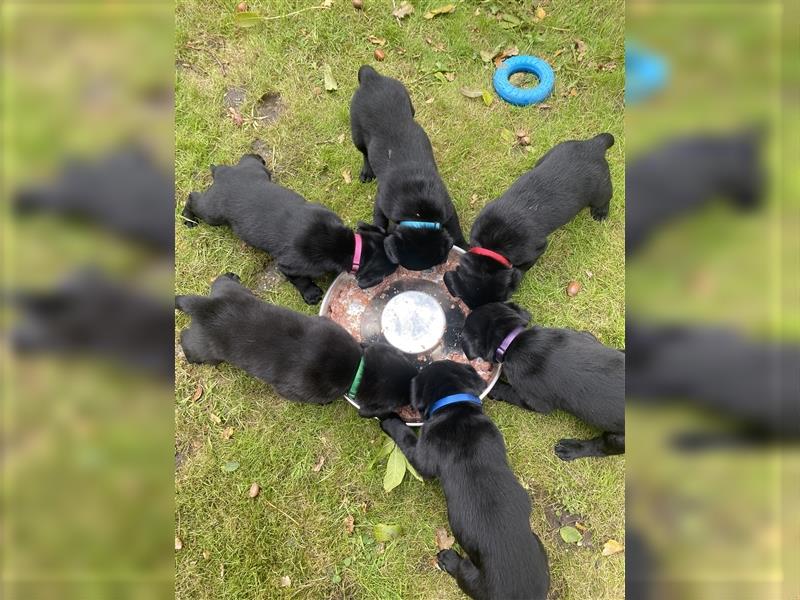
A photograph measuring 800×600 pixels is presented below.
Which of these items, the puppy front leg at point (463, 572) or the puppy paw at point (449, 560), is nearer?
the puppy front leg at point (463, 572)

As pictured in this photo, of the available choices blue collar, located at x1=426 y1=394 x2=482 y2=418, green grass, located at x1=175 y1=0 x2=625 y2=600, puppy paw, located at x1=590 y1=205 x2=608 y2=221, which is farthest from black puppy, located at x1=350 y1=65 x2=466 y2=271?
puppy paw, located at x1=590 y1=205 x2=608 y2=221

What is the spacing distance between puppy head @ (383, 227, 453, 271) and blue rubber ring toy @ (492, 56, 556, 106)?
6.20 feet

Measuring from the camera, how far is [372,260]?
4.60m

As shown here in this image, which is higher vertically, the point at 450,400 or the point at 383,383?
the point at 383,383

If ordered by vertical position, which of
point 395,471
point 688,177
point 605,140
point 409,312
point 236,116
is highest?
point 236,116

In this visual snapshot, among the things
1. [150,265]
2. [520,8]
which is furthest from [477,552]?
[520,8]

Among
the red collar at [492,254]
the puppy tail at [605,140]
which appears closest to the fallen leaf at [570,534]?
the red collar at [492,254]

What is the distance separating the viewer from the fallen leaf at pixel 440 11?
5.71 m

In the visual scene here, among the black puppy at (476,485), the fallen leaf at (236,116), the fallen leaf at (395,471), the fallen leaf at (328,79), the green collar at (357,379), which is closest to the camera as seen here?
the black puppy at (476,485)

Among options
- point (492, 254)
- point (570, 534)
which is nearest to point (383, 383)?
point (492, 254)

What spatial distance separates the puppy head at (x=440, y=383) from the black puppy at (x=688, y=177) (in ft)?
8.72

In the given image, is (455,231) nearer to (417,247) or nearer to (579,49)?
(417,247)

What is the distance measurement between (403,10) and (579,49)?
6.23 ft

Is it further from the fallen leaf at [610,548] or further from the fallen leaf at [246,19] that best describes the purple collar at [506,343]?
the fallen leaf at [246,19]
